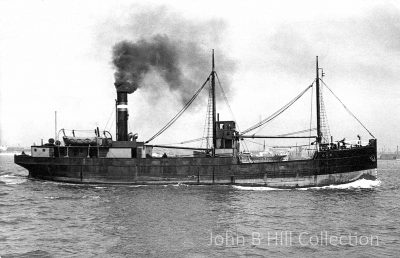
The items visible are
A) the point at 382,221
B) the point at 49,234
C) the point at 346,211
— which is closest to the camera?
the point at 49,234

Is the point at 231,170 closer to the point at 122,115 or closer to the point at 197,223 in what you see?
the point at 122,115

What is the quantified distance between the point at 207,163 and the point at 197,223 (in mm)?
13983

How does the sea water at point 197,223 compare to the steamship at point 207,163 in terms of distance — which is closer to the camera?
the sea water at point 197,223

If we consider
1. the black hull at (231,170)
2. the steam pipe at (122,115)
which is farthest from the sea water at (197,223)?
the steam pipe at (122,115)

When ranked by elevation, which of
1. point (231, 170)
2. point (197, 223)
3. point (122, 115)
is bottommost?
point (197, 223)

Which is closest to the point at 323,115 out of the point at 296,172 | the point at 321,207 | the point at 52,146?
the point at 296,172

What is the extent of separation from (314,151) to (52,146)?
24.4m

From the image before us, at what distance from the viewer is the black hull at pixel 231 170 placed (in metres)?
30.8

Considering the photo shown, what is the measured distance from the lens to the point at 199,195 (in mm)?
26094

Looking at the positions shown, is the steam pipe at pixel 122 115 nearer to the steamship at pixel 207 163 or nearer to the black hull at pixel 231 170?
the steamship at pixel 207 163

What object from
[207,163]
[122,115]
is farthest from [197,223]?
[122,115]

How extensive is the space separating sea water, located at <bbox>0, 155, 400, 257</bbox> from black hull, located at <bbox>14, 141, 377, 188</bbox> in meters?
2.67

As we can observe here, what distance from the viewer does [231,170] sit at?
31156mm

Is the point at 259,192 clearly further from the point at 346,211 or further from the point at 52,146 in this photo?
the point at 52,146
